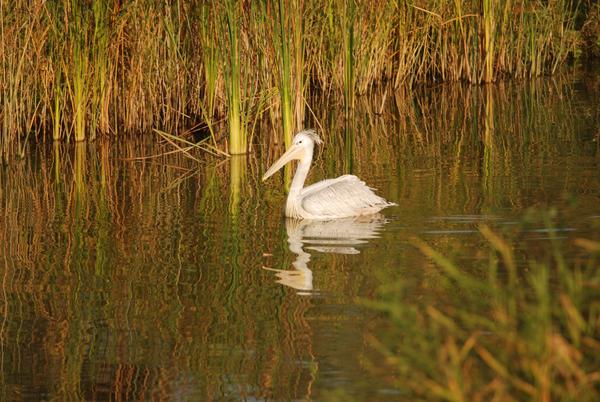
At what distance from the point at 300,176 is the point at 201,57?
5.36 m

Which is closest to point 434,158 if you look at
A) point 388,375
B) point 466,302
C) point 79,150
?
point 79,150

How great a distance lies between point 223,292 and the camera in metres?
7.19

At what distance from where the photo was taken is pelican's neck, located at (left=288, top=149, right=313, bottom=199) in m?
9.48

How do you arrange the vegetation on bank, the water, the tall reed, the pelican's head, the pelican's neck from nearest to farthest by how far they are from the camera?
the water, the pelican's neck, the pelican's head, the tall reed, the vegetation on bank

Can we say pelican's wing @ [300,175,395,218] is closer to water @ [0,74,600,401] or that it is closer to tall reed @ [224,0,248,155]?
water @ [0,74,600,401]

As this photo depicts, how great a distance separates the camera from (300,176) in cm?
971

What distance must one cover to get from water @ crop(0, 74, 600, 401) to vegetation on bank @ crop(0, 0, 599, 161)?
1.66ft

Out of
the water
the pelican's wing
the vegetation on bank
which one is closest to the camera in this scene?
the water

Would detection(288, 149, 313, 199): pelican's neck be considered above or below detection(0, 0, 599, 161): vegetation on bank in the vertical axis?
below

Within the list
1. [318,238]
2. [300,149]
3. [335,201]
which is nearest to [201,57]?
[300,149]

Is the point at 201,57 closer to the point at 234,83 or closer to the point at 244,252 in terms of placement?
the point at 234,83

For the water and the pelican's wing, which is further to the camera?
the pelican's wing

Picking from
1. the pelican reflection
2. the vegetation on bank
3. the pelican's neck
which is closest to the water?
the pelican reflection

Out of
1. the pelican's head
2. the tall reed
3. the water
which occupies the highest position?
the tall reed
